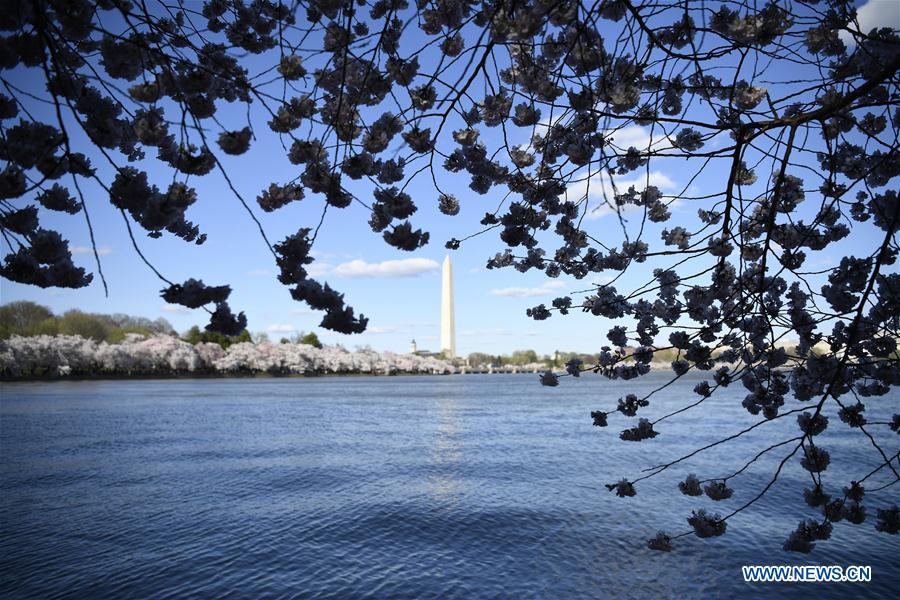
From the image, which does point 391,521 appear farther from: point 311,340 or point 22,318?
point 311,340

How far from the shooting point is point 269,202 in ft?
12.7

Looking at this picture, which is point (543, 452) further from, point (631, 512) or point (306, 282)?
point (306, 282)

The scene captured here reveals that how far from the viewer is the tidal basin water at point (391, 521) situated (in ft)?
23.9

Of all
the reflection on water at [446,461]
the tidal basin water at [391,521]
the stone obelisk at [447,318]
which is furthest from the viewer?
the stone obelisk at [447,318]

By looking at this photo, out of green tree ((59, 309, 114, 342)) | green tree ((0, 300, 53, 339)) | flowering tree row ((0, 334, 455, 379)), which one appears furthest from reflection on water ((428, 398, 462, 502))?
green tree ((59, 309, 114, 342))

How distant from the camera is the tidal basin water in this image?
7277 mm

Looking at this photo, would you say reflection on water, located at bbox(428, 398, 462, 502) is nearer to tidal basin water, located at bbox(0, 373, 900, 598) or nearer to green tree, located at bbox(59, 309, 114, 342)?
tidal basin water, located at bbox(0, 373, 900, 598)

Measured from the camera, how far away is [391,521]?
388 inches

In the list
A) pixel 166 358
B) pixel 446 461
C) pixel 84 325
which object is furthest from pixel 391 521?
pixel 84 325

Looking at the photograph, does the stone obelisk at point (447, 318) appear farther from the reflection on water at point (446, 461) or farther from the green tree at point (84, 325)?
the reflection on water at point (446, 461)

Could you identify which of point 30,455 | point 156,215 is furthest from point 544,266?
point 30,455

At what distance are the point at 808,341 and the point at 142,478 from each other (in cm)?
1409

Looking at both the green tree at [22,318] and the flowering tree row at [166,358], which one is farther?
the green tree at [22,318]

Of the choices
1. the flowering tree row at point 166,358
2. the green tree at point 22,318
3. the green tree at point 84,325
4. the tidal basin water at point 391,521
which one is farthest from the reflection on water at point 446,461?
the green tree at point 84,325
